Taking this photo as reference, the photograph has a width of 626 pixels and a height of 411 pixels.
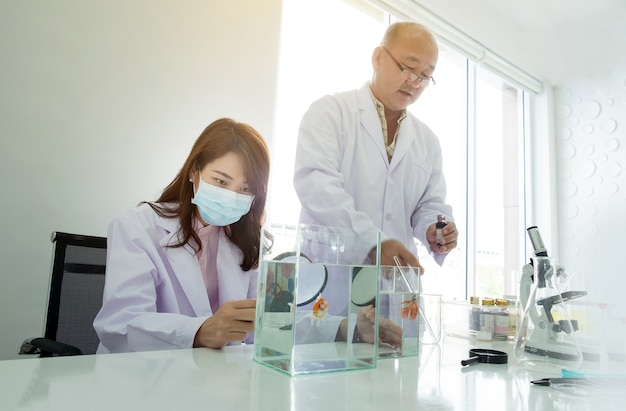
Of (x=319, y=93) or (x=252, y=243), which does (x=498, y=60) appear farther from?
(x=252, y=243)

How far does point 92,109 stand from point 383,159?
0.99 m

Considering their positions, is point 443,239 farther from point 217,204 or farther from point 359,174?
point 217,204

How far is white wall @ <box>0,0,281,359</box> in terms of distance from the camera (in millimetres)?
1301

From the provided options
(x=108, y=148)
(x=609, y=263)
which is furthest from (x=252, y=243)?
(x=609, y=263)

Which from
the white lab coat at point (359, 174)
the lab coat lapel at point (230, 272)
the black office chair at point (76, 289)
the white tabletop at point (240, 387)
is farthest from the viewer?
the white lab coat at point (359, 174)

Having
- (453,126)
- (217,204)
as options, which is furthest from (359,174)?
(453,126)

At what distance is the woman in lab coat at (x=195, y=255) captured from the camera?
3.62ft

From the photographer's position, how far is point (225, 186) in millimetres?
1414

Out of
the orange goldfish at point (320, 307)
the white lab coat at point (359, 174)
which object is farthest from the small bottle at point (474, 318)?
the orange goldfish at point (320, 307)

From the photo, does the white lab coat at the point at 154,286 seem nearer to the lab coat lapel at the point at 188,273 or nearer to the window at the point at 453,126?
the lab coat lapel at the point at 188,273

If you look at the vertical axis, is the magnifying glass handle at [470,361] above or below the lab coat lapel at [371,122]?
below

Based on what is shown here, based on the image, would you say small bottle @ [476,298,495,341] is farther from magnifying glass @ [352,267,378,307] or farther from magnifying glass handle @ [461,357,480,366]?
magnifying glass @ [352,267,378,307]

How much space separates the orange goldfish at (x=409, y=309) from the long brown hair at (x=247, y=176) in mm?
550

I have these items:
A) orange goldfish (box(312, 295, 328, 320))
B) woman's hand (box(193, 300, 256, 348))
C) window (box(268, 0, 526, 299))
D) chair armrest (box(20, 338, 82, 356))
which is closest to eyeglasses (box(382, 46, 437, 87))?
window (box(268, 0, 526, 299))
